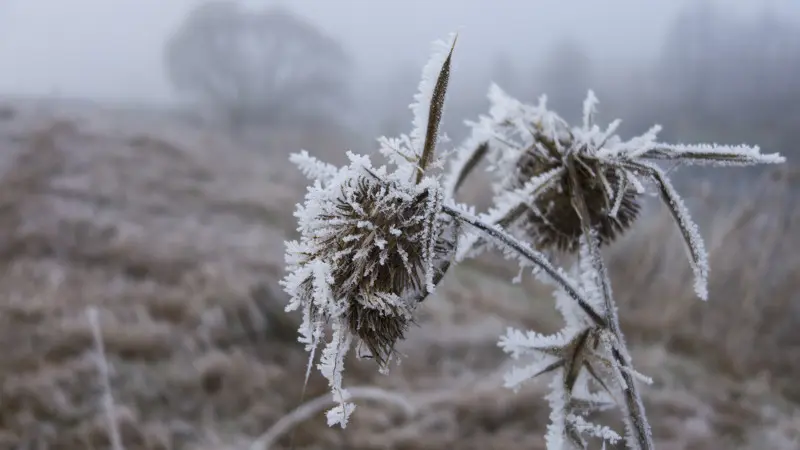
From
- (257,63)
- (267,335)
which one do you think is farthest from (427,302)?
(257,63)

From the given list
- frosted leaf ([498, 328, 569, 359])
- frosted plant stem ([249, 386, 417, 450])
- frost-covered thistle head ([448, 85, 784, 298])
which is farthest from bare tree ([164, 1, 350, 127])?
frosted leaf ([498, 328, 569, 359])

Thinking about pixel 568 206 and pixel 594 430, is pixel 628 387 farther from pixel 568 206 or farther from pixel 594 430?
pixel 568 206

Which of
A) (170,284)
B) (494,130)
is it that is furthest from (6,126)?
(494,130)

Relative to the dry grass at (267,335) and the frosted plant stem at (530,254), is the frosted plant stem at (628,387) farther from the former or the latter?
the dry grass at (267,335)

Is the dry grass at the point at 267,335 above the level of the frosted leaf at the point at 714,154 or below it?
above

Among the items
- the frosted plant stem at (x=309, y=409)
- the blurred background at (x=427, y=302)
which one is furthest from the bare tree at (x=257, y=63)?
the frosted plant stem at (x=309, y=409)

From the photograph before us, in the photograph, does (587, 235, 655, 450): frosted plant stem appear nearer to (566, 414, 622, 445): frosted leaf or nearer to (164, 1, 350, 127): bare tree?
(566, 414, 622, 445): frosted leaf
